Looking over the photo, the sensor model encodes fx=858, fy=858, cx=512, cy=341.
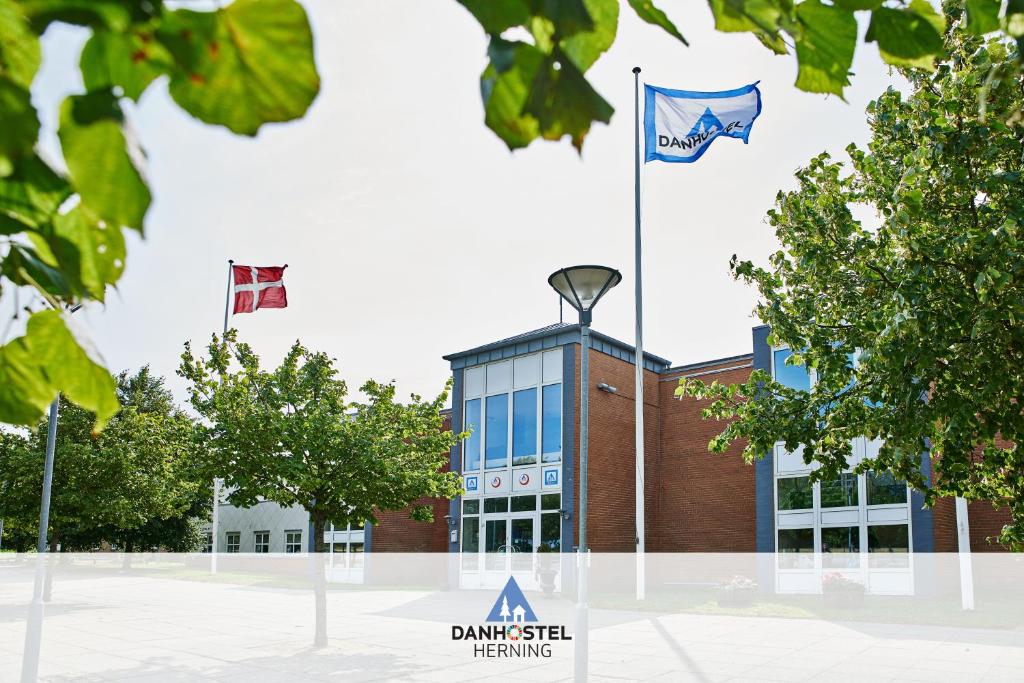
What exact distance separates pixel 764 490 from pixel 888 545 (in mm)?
4015

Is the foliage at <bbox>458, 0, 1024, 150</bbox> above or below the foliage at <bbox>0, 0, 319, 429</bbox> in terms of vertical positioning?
above

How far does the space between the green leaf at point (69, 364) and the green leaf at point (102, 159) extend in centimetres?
29

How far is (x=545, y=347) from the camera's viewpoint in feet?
97.6

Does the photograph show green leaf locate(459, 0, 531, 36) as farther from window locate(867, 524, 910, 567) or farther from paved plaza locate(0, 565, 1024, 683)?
window locate(867, 524, 910, 567)

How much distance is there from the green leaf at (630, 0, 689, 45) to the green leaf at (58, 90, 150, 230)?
2.23ft

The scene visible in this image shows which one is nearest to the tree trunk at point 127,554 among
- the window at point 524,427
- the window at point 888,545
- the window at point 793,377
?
the window at point 524,427

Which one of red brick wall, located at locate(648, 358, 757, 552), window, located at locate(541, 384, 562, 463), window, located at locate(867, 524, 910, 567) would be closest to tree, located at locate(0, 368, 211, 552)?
window, located at locate(541, 384, 562, 463)

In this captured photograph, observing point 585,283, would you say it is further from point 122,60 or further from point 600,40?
point 122,60

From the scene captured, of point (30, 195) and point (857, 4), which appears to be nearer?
point (30, 195)

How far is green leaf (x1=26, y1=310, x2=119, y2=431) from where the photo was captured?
1.00 meters

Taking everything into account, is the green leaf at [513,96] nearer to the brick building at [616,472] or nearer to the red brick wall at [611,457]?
the brick building at [616,472]

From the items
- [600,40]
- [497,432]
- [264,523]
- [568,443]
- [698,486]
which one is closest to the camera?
[600,40]

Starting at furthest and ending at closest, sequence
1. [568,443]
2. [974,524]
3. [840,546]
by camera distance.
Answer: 1. [568,443]
2. [840,546]
3. [974,524]

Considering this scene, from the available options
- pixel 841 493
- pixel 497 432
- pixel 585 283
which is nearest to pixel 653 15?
pixel 585 283
